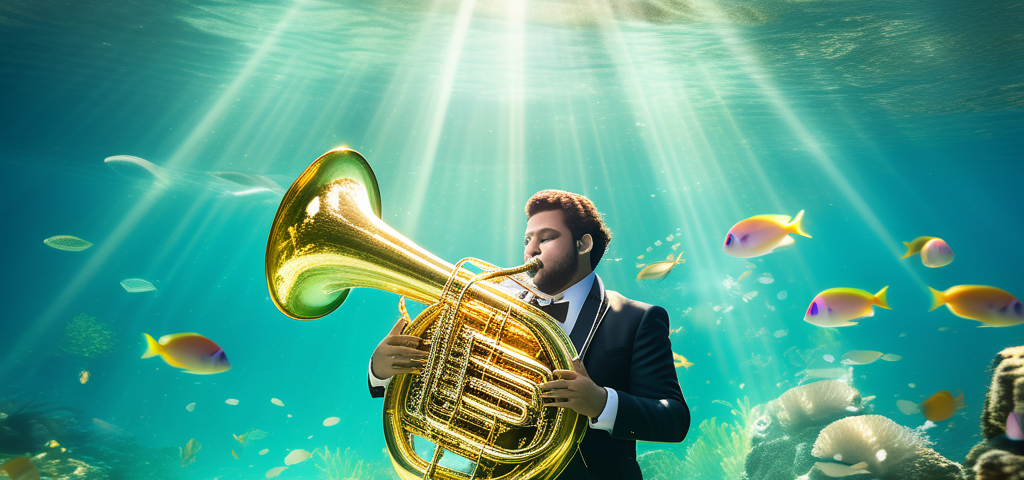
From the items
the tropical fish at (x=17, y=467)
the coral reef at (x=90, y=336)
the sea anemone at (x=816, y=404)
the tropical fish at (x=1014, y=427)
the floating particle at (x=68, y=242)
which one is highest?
the tropical fish at (x=1014, y=427)

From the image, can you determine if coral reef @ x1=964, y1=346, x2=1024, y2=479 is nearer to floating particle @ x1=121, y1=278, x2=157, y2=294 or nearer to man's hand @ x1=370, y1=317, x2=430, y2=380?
man's hand @ x1=370, y1=317, x2=430, y2=380

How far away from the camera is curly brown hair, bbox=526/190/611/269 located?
1.95 m

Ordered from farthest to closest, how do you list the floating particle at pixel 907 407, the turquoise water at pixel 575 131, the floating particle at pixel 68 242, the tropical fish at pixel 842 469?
1. the turquoise water at pixel 575 131
2. the floating particle at pixel 68 242
3. the floating particle at pixel 907 407
4. the tropical fish at pixel 842 469

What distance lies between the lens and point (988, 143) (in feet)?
54.3

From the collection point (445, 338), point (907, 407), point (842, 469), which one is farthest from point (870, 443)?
point (445, 338)

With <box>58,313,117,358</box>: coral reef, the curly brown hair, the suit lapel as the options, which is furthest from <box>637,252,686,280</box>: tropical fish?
<box>58,313,117,358</box>: coral reef

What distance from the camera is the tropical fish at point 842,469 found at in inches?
225

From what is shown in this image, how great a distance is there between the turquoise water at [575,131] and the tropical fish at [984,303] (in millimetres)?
6312

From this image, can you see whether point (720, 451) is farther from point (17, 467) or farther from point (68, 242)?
point (68, 242)

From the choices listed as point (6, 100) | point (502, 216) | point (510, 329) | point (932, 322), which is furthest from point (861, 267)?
point (6, 100)

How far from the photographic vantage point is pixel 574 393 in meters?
1.36

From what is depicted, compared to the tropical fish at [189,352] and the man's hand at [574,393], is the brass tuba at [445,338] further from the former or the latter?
the tropical fish at [189,352]

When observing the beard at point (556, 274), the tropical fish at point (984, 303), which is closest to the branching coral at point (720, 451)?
the tropical fish at point (984, 303)

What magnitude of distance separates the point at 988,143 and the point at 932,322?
23391 mm
